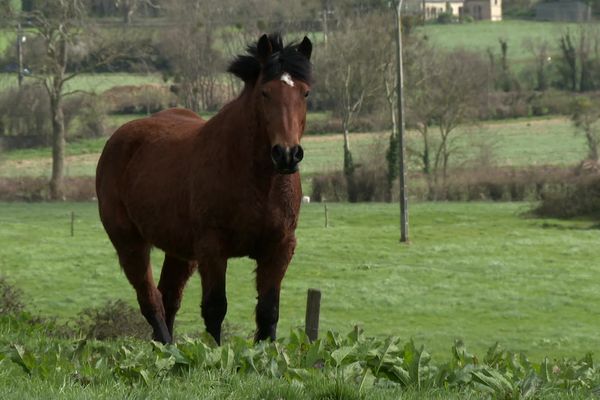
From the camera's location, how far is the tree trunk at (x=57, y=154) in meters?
68.0

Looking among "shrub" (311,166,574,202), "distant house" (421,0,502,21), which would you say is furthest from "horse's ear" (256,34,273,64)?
"distant house" (421,0,502,21)

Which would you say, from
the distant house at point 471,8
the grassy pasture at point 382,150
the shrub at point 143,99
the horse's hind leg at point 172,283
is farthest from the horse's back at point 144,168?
the distant house at point 471,8

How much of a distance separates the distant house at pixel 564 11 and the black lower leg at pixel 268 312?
14057 centimetres

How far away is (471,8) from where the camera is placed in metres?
167

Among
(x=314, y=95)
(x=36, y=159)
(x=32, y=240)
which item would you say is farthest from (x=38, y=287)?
(x=314, y=95)

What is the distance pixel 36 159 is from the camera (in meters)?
81.7

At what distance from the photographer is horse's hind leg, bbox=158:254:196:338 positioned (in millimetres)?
12555

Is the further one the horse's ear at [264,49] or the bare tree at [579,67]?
the bare tree at [579,67]

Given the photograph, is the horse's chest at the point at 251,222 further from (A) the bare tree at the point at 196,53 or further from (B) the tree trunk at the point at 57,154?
(A) the bare tree at the point at 196,53

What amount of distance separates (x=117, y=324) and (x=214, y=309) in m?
7.04

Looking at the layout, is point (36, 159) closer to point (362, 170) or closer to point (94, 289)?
point (362, 170)

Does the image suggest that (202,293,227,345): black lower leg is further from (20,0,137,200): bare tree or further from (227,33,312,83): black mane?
(20,0,137,200): bare tree

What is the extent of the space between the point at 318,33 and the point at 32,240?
181 feet

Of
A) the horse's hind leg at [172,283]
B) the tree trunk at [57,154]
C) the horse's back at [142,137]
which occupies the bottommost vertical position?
the tree trunk at [57,154]
